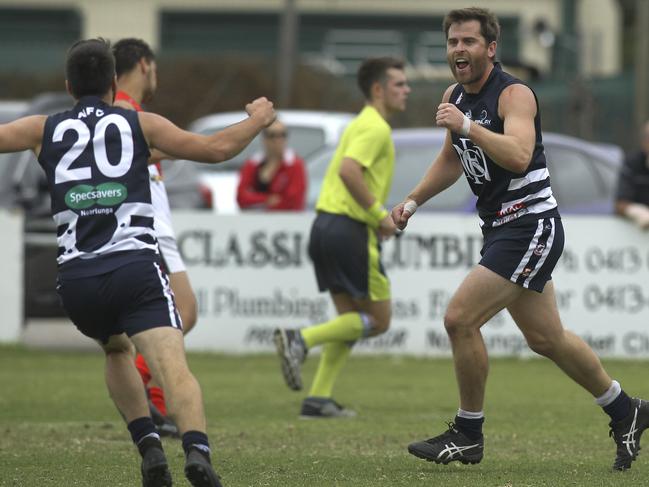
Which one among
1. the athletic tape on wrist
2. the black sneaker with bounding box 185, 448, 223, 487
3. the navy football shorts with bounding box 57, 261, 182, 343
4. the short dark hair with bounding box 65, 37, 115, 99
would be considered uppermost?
the short dark hair with bounding box 65, 37, 115, 99

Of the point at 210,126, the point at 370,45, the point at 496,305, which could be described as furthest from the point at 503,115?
the point at 370,45

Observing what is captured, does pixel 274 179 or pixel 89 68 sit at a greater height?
pixel 89 68

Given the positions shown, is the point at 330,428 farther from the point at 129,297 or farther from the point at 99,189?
the point at 99,189

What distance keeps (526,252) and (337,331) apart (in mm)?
3020

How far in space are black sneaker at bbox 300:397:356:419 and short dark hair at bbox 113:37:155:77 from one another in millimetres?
2519

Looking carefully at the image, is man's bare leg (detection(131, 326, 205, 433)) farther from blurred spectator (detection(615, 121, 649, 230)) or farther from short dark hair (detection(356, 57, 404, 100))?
blurred spectator (detection(615, 121, 649, 230))

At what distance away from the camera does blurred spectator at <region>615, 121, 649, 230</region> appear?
13891 millimetres

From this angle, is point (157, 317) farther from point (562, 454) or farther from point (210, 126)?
point (210, 126)

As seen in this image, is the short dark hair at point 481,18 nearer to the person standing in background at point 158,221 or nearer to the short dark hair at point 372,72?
the person standing in background at point 158,221

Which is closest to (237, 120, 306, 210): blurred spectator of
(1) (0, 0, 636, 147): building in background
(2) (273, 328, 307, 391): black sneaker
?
(2) (273, 328, 307, 391): black sneaker

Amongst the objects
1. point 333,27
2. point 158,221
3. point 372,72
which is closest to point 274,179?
point 372,72

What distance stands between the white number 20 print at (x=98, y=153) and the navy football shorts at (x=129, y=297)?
41 centimetres

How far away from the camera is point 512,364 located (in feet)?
45.2

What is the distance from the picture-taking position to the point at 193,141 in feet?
20.8
